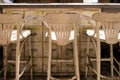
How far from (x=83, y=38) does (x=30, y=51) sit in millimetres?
710

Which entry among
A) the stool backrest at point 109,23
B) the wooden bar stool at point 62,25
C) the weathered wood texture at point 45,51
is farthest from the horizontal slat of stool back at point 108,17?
the weathered wood texture at point 45,51

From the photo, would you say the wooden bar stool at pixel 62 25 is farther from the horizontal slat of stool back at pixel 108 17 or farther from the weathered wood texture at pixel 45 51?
the weathered wood texture at pixel 45 51

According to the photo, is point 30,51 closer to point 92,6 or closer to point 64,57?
point 64,57

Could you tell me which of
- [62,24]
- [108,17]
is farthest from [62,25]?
[108,17]

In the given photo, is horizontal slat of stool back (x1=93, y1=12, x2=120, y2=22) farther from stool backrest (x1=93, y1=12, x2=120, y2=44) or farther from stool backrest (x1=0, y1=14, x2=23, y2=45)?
stool backrest (x1=0, y1=14, x2=23, y2=45)

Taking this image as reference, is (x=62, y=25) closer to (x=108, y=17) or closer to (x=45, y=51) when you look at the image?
(x=108, y=17)

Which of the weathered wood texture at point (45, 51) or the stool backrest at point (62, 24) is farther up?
the stool backrest at point (62, 24)

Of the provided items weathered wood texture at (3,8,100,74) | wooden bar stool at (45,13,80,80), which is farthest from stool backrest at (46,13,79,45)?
weathered wood texture at (3,8,100,74)

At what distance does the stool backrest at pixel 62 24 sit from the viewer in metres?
2.52

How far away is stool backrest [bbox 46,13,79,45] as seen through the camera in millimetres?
2520

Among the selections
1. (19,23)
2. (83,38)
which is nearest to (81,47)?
(83,38)

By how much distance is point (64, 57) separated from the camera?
3.40 meters

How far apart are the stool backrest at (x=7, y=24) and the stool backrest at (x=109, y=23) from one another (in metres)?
0.78

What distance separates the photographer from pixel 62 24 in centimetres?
255
